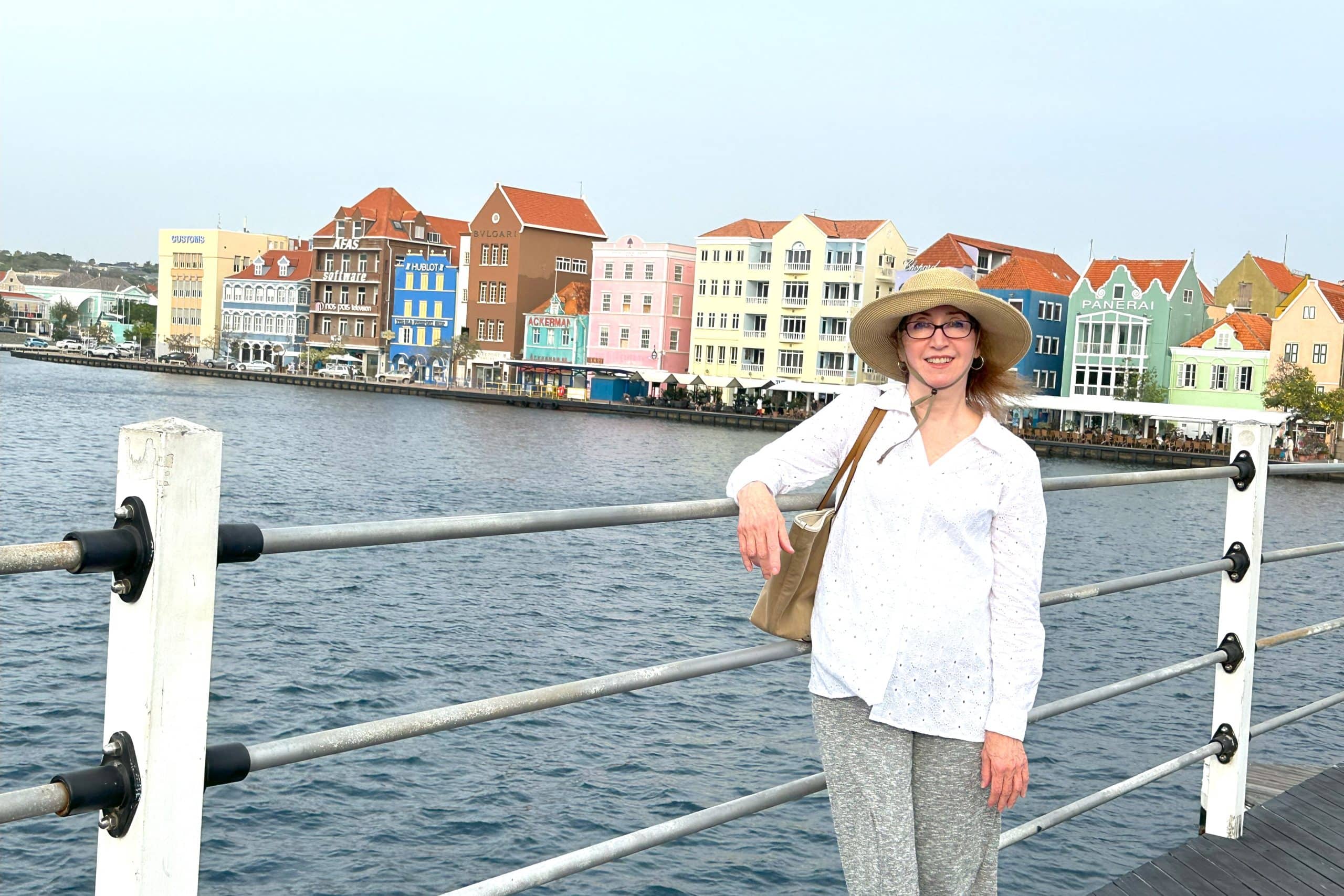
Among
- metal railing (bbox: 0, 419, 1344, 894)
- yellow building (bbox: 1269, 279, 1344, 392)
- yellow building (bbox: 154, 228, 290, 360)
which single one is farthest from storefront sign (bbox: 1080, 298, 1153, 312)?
yellow building (bbox: 154, 228, 290, 360)

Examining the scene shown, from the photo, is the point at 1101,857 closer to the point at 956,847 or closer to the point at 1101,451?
the point at 956,847

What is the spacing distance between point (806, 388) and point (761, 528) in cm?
6636

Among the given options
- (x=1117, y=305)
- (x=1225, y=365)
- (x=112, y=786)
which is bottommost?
(x=112, y=786)

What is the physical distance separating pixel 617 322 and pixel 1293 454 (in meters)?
37.2

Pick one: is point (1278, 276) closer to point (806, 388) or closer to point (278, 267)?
point (806, 388)

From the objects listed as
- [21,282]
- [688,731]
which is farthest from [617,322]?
[21,282]

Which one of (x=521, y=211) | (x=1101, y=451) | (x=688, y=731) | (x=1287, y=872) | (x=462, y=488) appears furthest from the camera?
(x=521, y=211)

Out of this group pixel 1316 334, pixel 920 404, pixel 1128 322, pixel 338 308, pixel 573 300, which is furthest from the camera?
pixel 338 308

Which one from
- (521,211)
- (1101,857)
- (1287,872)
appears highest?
(521,211)

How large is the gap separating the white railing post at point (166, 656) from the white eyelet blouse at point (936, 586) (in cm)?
101

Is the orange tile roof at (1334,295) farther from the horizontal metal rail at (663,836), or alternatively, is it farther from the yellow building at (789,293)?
the horizontal metal rail at (663,836)

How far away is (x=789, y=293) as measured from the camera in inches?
2790

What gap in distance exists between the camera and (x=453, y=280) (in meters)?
86.7

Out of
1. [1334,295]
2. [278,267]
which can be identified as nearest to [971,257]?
[1334,295]
